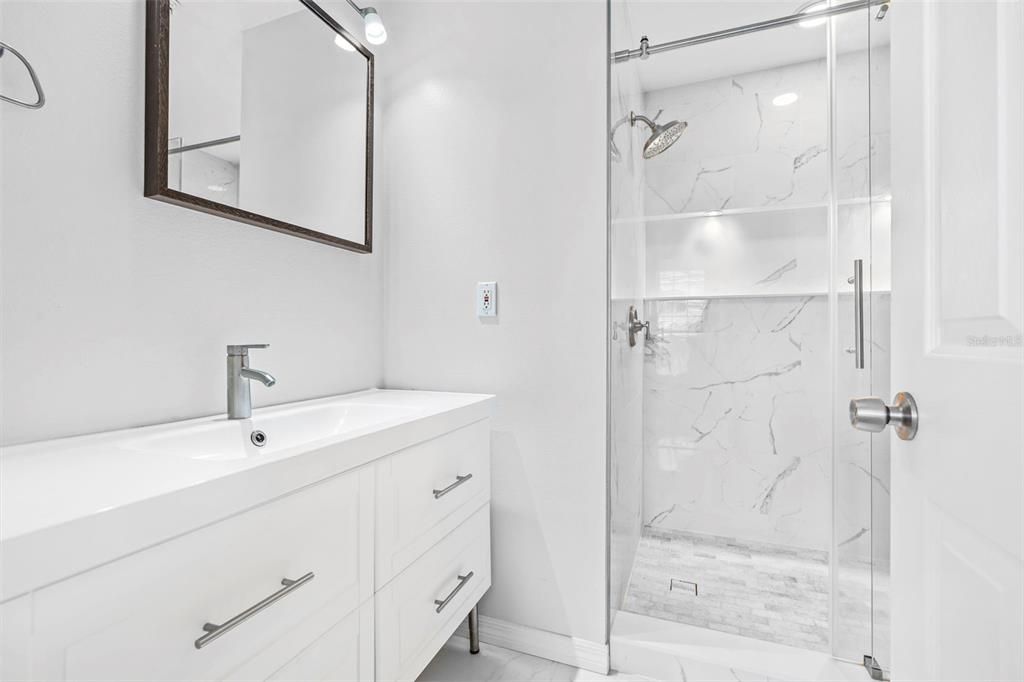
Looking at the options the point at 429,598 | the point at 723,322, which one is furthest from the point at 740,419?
the point at 429,598

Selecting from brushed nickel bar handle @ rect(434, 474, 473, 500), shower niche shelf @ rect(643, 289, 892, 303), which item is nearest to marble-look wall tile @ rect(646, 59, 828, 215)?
shower niche shelf @ rect(643, 289, 892, 303)

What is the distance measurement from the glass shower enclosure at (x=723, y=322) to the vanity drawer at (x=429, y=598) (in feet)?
1.45

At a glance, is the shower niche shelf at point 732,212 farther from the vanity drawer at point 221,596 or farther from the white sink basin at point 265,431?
the vanity drawer at point 221,596

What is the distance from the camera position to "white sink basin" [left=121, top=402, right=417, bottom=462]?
3.26 ft

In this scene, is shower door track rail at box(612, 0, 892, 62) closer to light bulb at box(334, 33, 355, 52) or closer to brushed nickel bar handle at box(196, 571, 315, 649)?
light bulb at box(334, 33, 355, 52)

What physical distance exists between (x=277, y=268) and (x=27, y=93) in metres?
0.61

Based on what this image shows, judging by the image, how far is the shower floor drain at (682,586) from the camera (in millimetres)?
1961

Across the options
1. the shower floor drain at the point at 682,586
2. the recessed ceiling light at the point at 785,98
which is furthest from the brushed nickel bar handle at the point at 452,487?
the recessed ceiling light at the point at 785,98

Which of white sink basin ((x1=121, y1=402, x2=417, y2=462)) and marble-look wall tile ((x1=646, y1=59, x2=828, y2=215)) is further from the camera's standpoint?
marble-look wall tile ((x1=646, y1=59, x2=828, y2=215))

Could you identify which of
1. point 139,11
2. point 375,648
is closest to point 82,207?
point 139,11

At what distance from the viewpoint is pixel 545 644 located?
1.60 meters

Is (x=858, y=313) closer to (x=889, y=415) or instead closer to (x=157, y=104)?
(x=889, y=415)

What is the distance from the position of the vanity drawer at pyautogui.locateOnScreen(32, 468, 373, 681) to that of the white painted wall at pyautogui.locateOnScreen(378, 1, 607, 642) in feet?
2.41

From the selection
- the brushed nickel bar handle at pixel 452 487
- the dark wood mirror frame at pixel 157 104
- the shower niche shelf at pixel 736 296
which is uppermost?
the dark wood mirror frame at pixel 157 104
